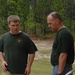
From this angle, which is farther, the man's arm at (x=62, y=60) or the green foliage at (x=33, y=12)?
the green foliage at (x=33, y=12)

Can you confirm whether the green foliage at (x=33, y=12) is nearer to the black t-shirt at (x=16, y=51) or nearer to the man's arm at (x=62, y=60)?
the black t-shirt at (x=16, y=51)

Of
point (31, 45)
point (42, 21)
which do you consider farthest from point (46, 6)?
point (31, 45)

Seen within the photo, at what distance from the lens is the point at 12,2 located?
1231 inches

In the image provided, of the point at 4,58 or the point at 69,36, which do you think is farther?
the point at 4,58

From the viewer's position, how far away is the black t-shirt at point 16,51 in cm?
582

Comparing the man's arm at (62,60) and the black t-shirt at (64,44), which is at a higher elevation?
the black t-shirt at (64,44)

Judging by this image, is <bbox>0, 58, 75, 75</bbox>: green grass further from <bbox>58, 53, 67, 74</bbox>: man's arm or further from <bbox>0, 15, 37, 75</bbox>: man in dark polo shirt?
<bbox>58, 53, 67, 74</bbox>: man's arm

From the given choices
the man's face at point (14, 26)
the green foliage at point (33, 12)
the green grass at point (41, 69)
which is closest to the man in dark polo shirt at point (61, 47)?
the man's face at point (14, 26)

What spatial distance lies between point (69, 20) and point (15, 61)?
29.3 meters

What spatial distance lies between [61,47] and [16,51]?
3.19 feet

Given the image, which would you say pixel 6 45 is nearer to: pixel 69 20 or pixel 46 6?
pixel 46 6

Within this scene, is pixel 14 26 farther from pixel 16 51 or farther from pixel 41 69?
pixel 41 69

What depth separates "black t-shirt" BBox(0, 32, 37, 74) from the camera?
5824mm

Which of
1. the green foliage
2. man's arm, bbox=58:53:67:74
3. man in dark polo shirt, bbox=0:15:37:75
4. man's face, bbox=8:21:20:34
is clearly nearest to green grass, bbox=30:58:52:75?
man in dark polo shirt, bbox=0:15:37:75
